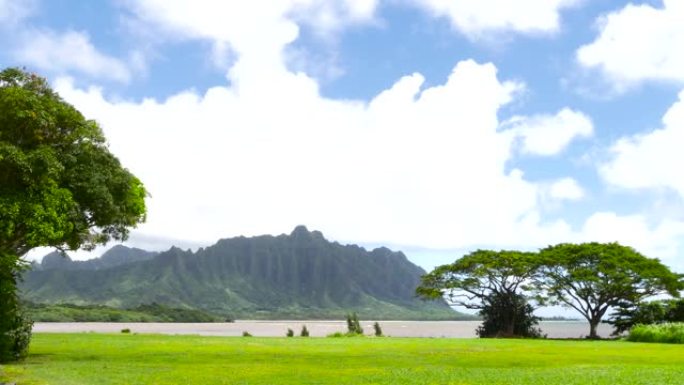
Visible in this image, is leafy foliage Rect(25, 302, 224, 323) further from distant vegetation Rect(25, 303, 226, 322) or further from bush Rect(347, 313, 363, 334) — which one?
bush Rect(347, 313, 363, 334)

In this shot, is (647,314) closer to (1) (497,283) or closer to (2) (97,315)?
(1) (497,283)

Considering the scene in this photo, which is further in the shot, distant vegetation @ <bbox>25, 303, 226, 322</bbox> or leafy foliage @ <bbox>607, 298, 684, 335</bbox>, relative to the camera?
A: distant vegetation @ <bbox>25, 303, 226, 322</bbox>

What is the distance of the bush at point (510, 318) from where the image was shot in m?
72.4

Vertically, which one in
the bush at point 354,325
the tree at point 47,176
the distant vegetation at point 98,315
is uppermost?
the tree at point 47,176

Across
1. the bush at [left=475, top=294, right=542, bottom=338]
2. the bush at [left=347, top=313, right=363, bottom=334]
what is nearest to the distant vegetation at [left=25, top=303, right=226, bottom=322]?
the bush at [left=347, top=313, right=363, bottom=334]

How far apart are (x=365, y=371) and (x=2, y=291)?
17.7 m

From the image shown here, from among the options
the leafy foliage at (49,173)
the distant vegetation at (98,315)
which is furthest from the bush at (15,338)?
the distant vegetation at (98,315)

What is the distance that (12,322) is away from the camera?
30938mm

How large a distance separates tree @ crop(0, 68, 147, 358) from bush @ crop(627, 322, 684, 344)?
4372 cm

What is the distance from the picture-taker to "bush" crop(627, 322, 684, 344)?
5412 centimetres

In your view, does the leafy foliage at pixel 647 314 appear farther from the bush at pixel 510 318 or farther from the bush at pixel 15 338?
the bush at pixel 15 338

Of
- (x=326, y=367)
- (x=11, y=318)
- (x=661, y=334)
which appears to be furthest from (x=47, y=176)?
(x=661, y=334)

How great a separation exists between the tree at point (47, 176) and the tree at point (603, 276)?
166 ft

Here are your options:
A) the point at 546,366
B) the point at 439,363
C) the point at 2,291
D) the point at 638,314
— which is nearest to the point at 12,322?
the point at 2,291
